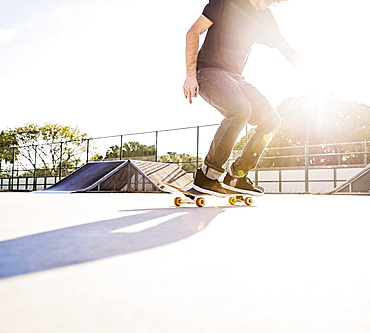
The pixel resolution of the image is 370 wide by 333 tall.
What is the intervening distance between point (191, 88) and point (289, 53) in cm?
98

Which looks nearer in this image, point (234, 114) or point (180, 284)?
point (180, 284)

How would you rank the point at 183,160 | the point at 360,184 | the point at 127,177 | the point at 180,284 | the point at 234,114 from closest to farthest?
the point at 180,284 < the point at 234,114 < the point at 360,184 < the point at 127,177 < the point at 183,160

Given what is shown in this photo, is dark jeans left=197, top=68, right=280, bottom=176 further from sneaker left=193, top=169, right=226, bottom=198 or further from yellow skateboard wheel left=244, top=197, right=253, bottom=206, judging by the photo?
yellow skateboard wheel left=244, top=197, right=253, bottom=206

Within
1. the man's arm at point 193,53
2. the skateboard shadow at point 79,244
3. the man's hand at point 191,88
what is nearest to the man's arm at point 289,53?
the man's arm at point 193,53

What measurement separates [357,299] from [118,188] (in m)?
9.83

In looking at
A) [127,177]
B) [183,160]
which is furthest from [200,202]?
[183,160]

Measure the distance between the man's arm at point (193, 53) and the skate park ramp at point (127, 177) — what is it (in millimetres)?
6564

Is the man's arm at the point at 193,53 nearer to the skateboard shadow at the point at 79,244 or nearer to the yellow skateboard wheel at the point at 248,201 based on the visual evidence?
the yellow skateboard wheel at the point at 248,201

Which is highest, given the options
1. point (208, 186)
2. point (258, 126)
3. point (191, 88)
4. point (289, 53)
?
point (289, 53)

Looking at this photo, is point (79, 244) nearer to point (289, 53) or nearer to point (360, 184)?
point (289, 53)

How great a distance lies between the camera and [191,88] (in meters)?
2.38

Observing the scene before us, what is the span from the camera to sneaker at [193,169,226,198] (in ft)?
8.10

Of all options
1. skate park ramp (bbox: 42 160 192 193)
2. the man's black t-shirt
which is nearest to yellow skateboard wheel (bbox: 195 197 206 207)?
the man's black t-shirt

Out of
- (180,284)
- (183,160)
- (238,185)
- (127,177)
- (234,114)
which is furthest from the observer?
(183,160)
